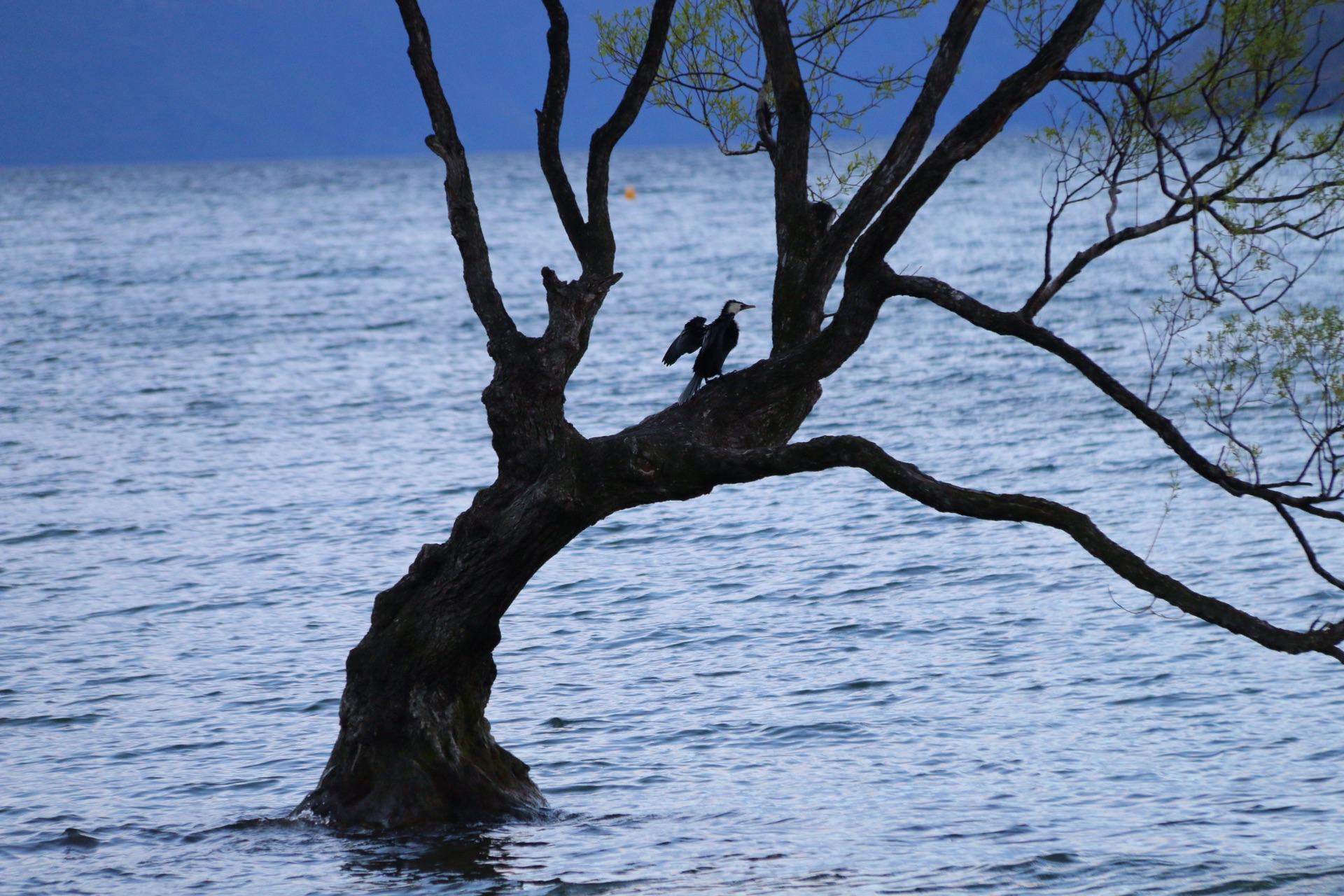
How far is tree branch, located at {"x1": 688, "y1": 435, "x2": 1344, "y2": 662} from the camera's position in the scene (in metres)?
9.02

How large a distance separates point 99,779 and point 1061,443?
755 inches

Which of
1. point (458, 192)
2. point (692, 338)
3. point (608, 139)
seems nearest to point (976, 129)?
point (608, 139)

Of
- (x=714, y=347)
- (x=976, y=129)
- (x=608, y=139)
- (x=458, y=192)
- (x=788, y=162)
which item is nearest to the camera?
(x=976, y=129)

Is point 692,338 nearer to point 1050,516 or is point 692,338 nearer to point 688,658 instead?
point 1050,516

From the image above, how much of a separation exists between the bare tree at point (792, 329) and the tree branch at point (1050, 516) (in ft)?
0.06

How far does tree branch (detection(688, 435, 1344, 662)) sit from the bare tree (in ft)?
0.06

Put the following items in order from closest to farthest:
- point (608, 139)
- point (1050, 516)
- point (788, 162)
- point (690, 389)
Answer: point (1050, 516), point (788, 162), point (608, 139), point (690, 389)

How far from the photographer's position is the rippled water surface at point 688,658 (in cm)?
1132

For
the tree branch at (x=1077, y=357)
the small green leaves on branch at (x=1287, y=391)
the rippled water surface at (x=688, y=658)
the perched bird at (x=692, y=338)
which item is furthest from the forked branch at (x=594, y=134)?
the rippled water surface at (x=688, y=658)

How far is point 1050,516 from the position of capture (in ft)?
29.9

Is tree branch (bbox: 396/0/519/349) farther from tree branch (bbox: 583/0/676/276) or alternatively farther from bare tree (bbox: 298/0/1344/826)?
tree branch (bbox: 583/0/676/276)

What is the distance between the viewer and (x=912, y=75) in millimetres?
12211

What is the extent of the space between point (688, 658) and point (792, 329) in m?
6.99

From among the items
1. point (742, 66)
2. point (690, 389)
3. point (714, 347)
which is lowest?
point (690, 389)
